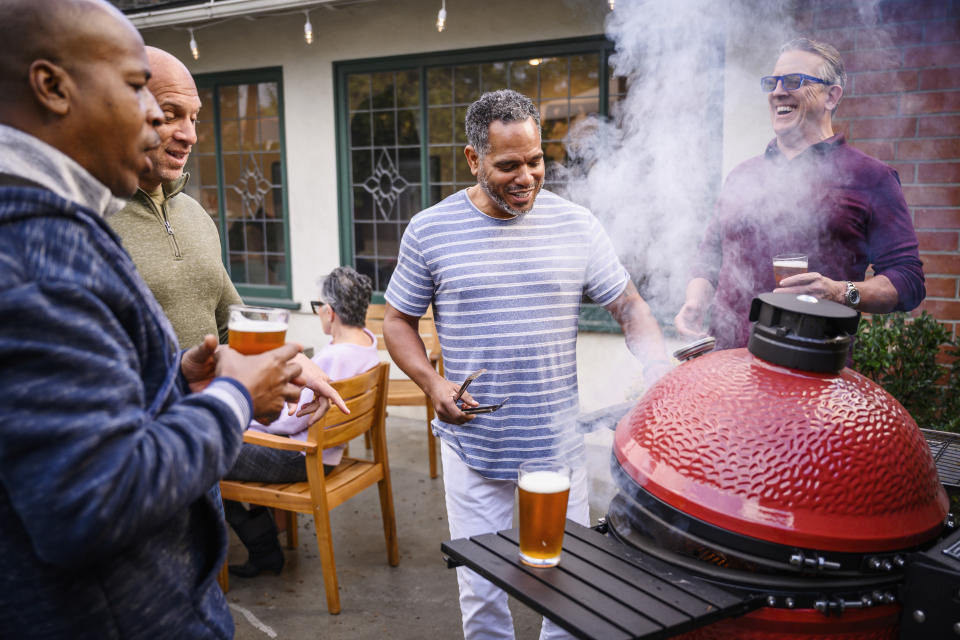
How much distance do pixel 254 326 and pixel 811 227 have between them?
7.02 feet

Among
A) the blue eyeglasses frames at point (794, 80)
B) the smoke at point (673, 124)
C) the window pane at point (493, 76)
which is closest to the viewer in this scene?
the blue eyeglasses frames at point (794, 80)

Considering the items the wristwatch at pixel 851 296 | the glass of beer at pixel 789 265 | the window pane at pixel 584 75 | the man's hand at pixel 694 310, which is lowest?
the man's hand at pixel 694 310

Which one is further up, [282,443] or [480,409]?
[480,409]

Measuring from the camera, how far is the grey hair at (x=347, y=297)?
4176mm

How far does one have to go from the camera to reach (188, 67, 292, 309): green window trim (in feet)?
23.3

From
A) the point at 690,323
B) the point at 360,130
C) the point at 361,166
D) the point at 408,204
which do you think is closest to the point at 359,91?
the point at 360,130

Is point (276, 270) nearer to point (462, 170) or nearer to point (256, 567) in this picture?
point (462, 170)

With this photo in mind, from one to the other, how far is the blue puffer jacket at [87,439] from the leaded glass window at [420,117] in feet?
17.2

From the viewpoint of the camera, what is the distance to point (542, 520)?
4.92 ft

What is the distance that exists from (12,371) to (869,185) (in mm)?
2711

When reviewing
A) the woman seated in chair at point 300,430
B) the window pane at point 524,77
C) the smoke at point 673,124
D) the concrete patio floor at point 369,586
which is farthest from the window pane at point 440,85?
the concrete patio floor at point 369,586

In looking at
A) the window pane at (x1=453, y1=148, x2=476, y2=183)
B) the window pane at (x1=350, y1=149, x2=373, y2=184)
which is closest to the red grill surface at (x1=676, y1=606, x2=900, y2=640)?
the window pane at (x1=453, y1=148, x2=476, y2=183)

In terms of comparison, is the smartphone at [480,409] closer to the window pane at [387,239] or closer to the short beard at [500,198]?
the short beard at [500,198]

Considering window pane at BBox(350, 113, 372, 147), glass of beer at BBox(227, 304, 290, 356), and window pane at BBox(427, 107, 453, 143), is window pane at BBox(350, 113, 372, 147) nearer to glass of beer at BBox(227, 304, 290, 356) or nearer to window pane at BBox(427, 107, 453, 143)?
window pane at BBox(427, 107, 453, 143)
